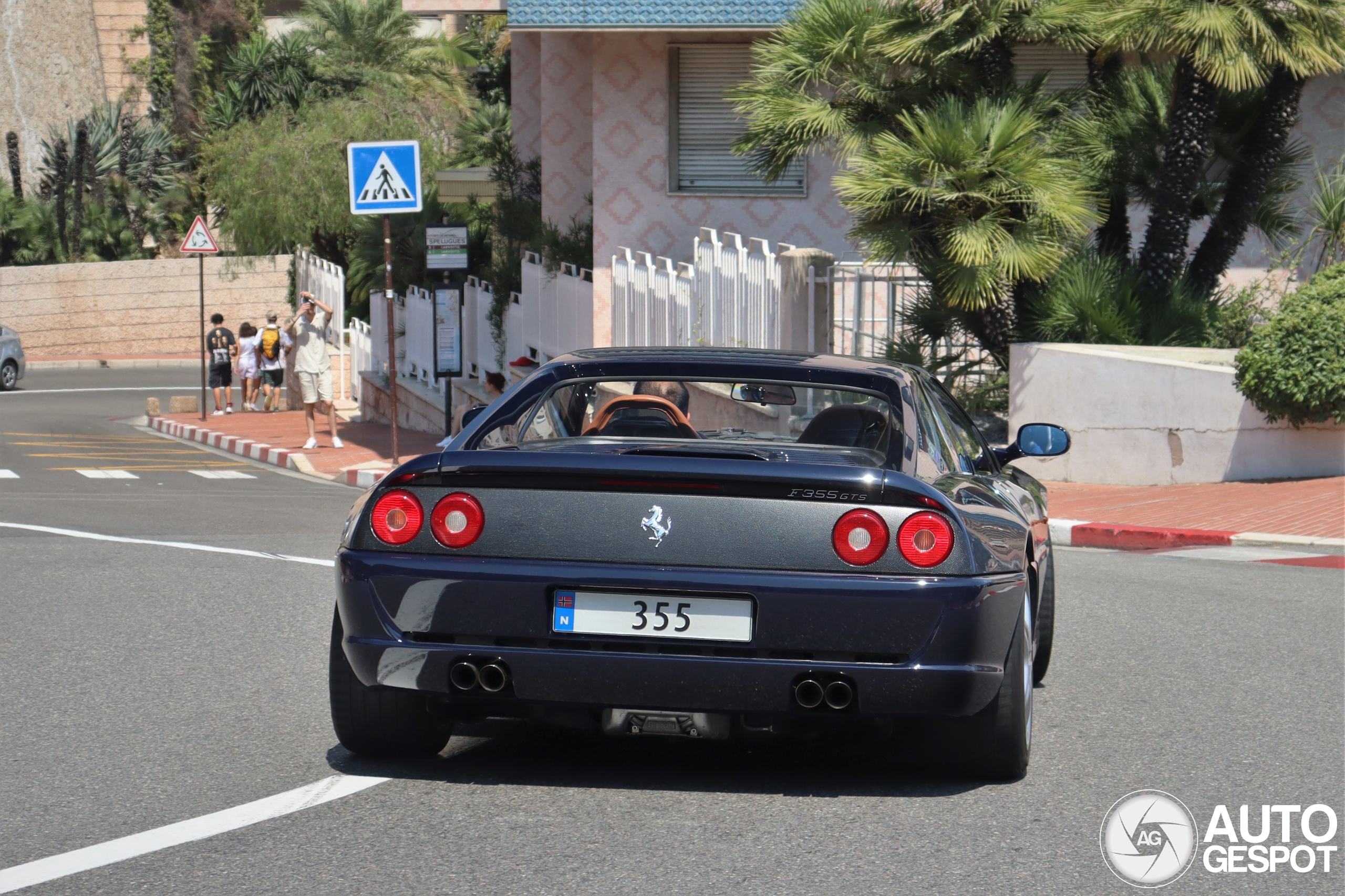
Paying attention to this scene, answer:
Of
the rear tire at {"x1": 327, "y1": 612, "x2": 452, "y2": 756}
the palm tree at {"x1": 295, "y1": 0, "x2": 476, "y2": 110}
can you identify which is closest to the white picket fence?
the rear tire at {"x1": 327, "y1": 612, "x2": 452, "y2": 756}

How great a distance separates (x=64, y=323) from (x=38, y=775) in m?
44.0

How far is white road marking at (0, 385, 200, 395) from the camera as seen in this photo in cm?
3500

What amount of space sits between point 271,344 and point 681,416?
79.5ft

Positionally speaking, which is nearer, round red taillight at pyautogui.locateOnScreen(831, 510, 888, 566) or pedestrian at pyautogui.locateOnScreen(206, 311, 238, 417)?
round red taillight at pyautogui.locateOnScreen(831, 510, 888, 566)

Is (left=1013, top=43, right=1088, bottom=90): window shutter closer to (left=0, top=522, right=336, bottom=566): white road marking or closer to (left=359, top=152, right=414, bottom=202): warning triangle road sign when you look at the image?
(left=359, top=152, right=414, bottom=202): warning triangle road sign

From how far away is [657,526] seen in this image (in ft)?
15.6

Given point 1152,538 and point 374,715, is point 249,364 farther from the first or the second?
point 374,715

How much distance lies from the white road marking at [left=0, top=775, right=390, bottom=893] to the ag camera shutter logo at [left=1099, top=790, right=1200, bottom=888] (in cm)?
209

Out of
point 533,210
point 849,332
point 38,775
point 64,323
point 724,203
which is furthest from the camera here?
point 64,323

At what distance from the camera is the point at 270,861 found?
432 cm

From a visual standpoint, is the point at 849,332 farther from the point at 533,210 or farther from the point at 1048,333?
A: the point at 533,210

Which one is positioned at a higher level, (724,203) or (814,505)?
(724,203)

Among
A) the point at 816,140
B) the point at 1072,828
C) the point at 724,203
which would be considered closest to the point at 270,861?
the point at 1072,828

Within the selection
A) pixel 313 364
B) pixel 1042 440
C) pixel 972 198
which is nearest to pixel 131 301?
pixel 313 364
